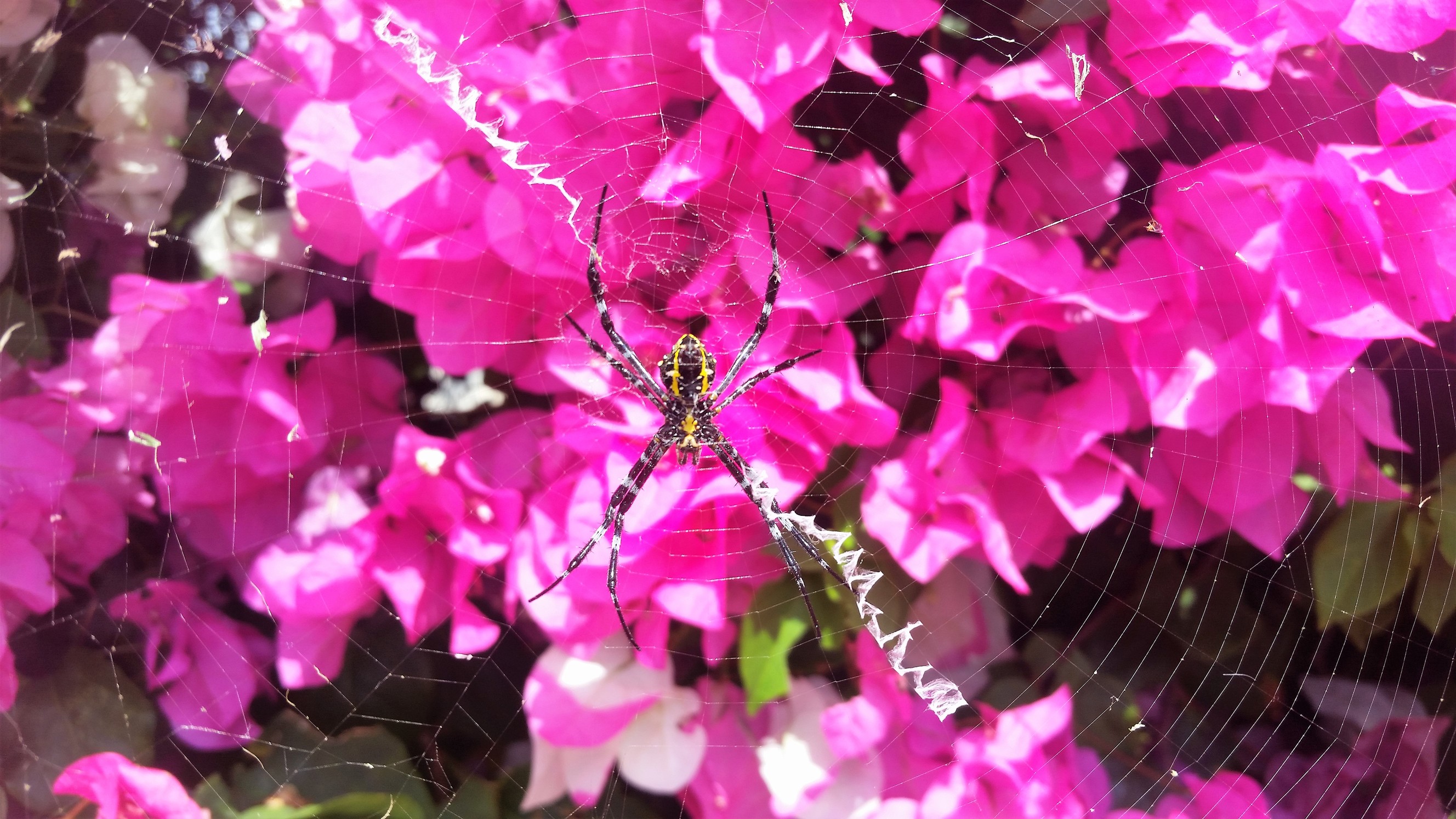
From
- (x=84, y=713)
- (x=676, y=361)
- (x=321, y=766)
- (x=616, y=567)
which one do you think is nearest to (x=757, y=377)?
(x=676, y=361)

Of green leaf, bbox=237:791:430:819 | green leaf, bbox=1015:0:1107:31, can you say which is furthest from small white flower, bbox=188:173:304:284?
green leaf, bbox=1015:0:1107:31

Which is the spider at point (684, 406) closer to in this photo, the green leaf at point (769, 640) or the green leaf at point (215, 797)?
the green leaf at point (769, 640)

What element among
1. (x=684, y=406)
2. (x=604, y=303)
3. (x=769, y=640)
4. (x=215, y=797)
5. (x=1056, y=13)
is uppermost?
(x=1056, y=13)

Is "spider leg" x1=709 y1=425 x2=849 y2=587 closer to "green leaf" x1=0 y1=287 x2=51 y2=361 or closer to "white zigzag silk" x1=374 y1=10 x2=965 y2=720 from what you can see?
"white zigzag silk" x1=374 y1=10 x2=965 y2=720

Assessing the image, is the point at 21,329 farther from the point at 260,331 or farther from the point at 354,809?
the point at 354,809

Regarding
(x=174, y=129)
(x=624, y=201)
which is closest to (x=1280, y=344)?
(x=624, y=201)

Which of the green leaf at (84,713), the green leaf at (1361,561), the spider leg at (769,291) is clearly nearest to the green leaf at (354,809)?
the green leaf at (84,713)
